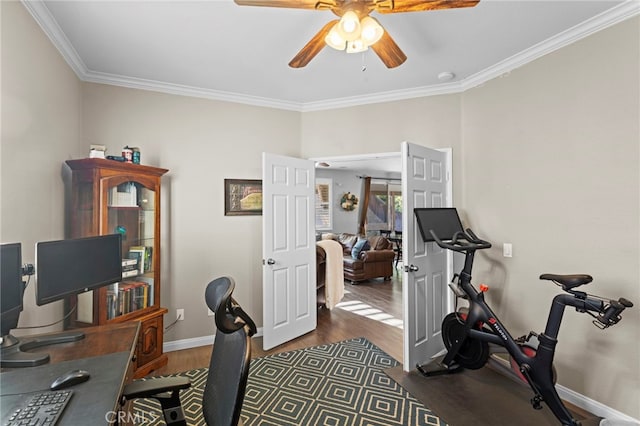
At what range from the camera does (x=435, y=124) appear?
3307 mm

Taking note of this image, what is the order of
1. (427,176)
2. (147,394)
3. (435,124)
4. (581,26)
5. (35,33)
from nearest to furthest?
1. (147,394)
2. (35,33)
3. (581,26)
4. (427,176)
5. (435,124)

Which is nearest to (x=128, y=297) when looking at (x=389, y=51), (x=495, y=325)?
(x=389, y=51)

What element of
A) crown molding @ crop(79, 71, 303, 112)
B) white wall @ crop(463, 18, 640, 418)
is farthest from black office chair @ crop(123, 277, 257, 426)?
crown molding @ crop(79, 71, 303, 112)

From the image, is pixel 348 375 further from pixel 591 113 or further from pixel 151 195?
pixel 591 113

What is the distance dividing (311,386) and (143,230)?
2.03 m

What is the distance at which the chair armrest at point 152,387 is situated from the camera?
1.16 meters

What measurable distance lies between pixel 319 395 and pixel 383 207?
7.79 meters

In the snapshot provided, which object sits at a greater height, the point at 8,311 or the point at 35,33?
the point at 35,33

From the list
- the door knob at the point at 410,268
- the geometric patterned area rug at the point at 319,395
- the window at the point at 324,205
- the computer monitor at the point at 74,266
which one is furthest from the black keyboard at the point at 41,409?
the window at the point at 324,205

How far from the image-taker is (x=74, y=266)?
1768mm

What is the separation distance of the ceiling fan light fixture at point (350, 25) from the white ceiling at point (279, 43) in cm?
63

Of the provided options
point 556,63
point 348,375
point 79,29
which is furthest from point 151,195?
point 556,63

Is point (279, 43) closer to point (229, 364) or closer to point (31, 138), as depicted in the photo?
point (31, 138)

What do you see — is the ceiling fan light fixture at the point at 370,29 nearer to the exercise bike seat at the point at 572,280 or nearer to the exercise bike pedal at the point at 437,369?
the exercise bike seat at the point at 572,280
